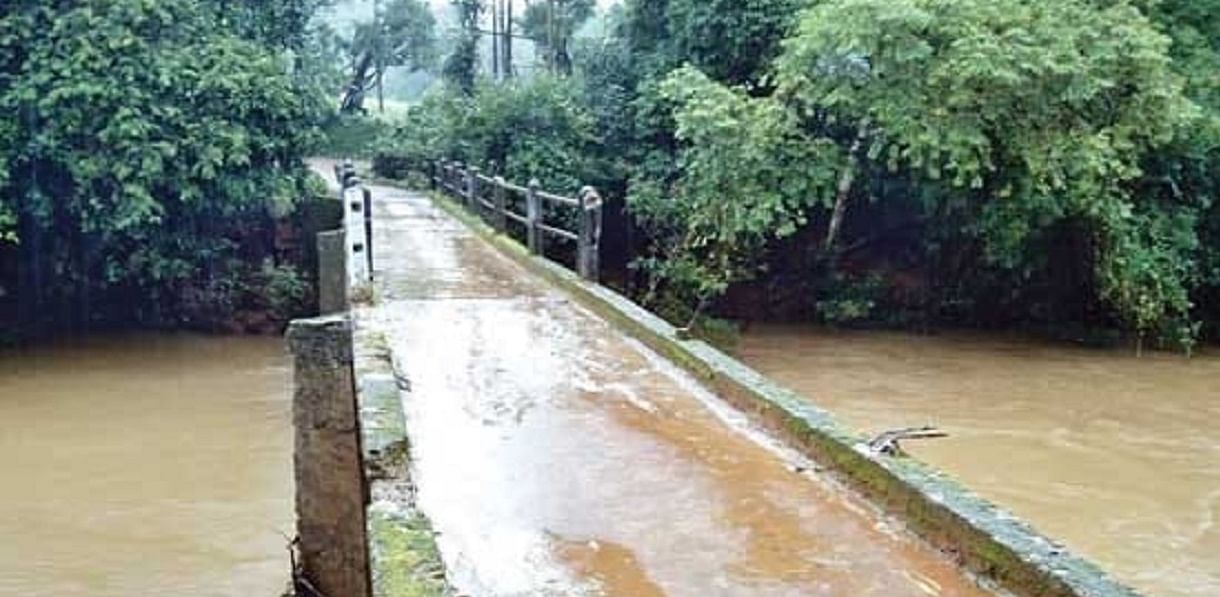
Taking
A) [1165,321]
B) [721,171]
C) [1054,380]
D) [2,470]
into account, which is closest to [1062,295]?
[1165,321]

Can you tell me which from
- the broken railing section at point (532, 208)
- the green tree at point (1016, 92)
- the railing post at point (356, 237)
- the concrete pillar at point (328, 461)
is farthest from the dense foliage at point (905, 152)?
the concrete pillar at point (328, 461)

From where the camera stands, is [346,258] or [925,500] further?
[346,258]

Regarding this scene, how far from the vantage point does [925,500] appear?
4.78 meters

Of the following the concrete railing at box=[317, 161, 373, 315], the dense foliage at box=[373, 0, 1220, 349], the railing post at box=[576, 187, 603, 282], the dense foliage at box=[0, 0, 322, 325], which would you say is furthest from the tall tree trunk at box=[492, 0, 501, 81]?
the railing post at box=[576, 187, 603, 282]

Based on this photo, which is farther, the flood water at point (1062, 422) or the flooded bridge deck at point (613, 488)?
the flood water at point (1062, 422)

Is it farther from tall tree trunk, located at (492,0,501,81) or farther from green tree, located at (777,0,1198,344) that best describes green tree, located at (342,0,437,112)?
green tree, located at (777,0,1198,344)

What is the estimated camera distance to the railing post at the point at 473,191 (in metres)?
18.3

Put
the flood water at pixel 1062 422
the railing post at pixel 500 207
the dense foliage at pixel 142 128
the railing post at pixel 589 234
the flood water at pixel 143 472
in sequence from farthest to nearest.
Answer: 1. the dense foliage at pixel 142 128
2. the railing post at pixel 500 207
3. the railing post at pixel 589 234
4. the flood water at pixel 1062 422
5. the flood water at pixel 143 472

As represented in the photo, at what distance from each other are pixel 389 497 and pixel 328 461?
198 cm

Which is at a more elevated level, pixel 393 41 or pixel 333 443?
pixel 393 41

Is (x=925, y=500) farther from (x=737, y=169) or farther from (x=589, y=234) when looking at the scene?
(x=737, y=169)

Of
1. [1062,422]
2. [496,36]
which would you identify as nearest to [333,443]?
[1062,422]

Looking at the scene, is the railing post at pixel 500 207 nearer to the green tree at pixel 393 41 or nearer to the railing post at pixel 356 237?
the railing post at pixel 356 237

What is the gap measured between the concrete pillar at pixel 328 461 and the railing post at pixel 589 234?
15.4 ft
